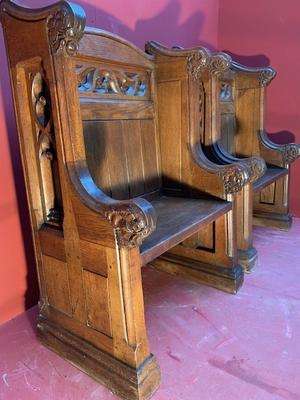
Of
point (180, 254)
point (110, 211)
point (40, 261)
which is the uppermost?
point (110, 211)

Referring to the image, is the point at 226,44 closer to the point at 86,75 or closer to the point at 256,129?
the point at 256,129

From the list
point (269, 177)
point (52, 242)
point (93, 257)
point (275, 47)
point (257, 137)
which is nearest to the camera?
point (93, 257)

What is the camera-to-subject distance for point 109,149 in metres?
1.47

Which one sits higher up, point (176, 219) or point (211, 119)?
point (211, 119)

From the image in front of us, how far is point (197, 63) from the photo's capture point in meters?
A: 1.55

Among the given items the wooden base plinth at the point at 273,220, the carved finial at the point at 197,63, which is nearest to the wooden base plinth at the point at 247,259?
the wooden base plinth at the point at 273,220

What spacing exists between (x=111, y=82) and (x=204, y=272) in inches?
41.0

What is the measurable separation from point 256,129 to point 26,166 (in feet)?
5.82

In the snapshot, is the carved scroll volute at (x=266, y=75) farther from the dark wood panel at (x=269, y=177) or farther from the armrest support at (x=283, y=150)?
the dark wood panel at (x=269, y=177)

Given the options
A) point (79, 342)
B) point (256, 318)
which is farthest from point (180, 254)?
point (79, 342)

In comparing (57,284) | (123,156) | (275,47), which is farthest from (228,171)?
(275,47)

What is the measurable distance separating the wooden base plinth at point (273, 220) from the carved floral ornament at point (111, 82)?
1438mm

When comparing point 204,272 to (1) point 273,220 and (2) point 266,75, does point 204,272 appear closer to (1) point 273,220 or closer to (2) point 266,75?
(1) point 273,220

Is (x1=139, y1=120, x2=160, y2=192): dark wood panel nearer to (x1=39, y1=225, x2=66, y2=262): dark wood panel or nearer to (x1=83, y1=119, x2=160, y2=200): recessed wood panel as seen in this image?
(x1=83, y1=119, x2=160, y2=200): recessed wood panel
